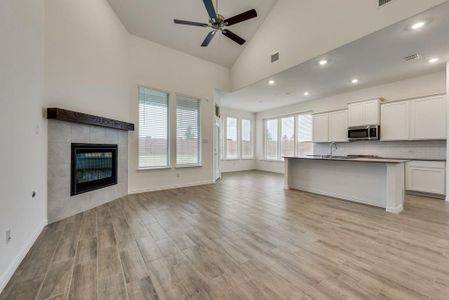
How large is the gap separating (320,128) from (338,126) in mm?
608

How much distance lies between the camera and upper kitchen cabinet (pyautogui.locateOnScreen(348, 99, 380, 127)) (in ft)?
17.5

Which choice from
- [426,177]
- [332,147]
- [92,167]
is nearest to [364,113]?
[332,147]

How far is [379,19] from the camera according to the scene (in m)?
3.01

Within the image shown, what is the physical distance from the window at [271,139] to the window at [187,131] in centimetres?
462

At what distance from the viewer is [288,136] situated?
8695 millimetres

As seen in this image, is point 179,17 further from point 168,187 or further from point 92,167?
point 168,187

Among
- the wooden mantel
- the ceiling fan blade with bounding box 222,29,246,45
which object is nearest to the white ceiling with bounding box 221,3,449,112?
the ceiling fan blade with bounding box 222,29,246,45

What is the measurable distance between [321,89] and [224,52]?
3327mm

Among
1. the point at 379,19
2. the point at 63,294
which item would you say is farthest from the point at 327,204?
the point at 63,294

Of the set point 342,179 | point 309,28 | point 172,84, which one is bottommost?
point 342,179

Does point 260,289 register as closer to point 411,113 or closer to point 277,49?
point 277,49

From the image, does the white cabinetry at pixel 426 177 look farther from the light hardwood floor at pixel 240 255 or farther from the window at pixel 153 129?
the window at pixel 153 129

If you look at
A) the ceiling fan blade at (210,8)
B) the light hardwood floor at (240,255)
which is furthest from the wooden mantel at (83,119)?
the ceiling fan blade at (210,8)

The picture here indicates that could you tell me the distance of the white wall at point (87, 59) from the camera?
3006 mm
